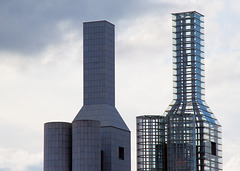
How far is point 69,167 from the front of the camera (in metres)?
196

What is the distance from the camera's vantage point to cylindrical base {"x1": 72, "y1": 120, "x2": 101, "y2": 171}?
192m

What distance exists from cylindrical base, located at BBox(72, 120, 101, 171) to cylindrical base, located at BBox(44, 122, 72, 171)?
287cm

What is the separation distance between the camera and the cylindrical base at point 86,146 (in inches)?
7553

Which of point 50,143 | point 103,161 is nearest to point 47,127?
point 50,143

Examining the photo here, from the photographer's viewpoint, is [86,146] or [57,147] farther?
[57,147]

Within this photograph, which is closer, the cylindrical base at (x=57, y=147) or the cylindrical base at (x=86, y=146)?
the cylindrical base at (x=86, y=146)

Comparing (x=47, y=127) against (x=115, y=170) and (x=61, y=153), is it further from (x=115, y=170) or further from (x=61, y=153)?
(x=115, y=170)

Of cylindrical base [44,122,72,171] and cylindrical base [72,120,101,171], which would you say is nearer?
cylindrical base [72,120,101,171]

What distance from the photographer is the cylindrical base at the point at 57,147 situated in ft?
640

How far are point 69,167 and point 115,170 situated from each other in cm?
1224

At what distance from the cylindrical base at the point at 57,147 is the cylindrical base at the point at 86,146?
2868 mm

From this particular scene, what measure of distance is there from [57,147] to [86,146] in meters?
8.08

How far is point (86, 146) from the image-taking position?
192 meters

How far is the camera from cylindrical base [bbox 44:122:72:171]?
195125 millimetres
